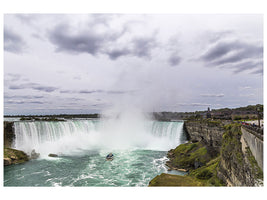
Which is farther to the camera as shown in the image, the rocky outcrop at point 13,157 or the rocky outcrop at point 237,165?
the rocky outcrop at point 13,157

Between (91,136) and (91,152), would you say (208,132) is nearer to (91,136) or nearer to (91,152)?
(91,152)

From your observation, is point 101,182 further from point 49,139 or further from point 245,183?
point 49,139

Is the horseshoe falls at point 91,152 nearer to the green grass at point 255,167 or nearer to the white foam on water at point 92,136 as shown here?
the white foam on water at point 92,136

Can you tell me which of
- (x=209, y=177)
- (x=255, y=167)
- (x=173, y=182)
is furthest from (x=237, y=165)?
(x=173, y=182)

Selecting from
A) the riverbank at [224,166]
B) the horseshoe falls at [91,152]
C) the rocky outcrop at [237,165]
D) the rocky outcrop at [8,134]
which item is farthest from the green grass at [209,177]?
the rocky outcrop at [8,134]

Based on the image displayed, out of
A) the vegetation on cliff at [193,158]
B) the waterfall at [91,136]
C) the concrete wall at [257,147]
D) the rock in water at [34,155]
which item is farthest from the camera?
the waterfall at [91,136]

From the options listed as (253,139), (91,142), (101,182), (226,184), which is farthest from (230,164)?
(91,142)
